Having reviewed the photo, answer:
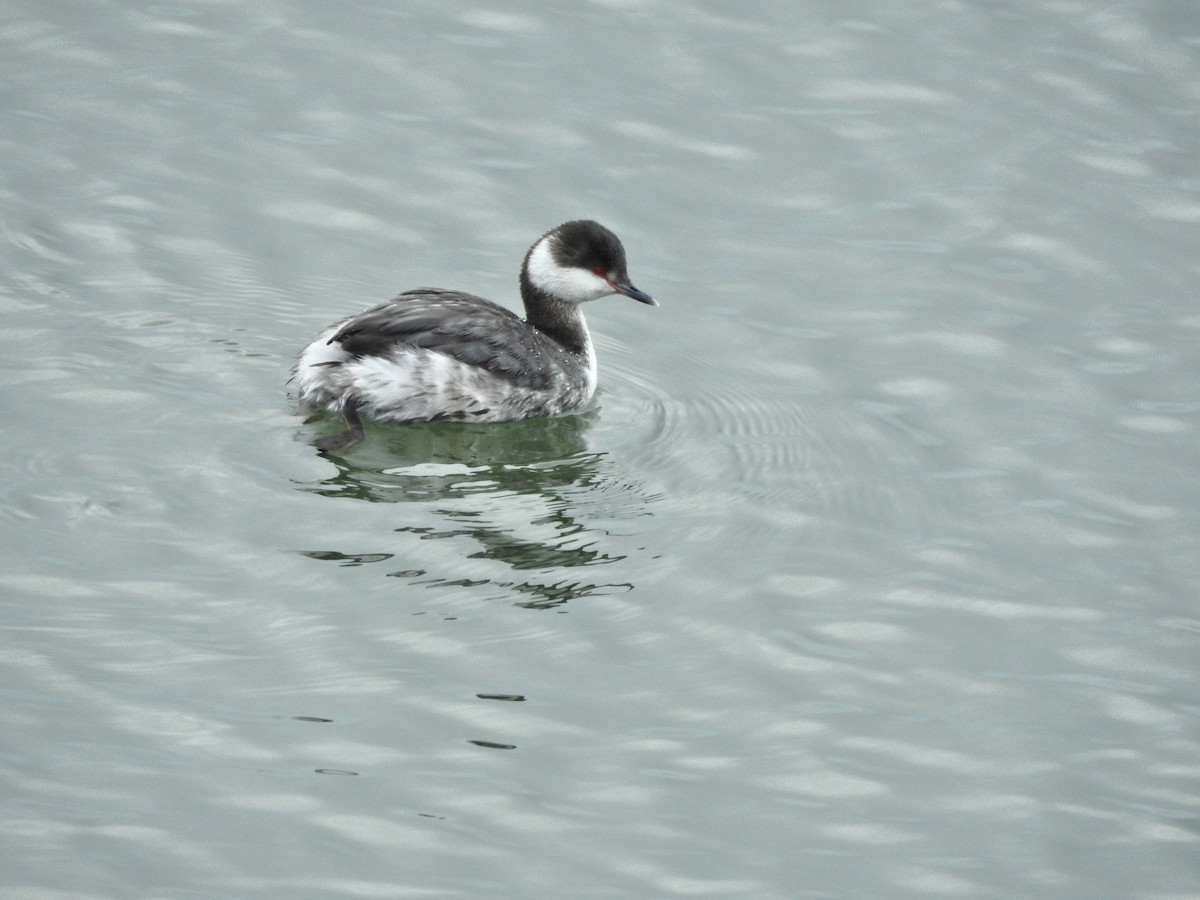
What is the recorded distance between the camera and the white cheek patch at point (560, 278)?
9250 mm

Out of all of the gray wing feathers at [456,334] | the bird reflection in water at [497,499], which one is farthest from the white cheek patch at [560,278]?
the bird reflection in water at [497,499]

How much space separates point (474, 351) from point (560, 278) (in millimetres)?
836

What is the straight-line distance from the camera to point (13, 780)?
5668 millimetres

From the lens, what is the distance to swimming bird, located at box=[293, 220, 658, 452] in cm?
841

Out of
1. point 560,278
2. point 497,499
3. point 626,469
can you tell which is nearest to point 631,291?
point 560,278

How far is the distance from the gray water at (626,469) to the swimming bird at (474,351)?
169mm

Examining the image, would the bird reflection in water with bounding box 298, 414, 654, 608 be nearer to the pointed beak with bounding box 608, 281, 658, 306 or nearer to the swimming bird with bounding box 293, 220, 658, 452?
the swimming bird with bounding box 293, 220, 658, 452

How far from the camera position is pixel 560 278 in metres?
9.27

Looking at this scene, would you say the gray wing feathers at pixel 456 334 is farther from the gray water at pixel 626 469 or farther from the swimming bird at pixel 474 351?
the gray water at pixel 626 469

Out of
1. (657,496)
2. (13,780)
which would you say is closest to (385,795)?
(13,780)

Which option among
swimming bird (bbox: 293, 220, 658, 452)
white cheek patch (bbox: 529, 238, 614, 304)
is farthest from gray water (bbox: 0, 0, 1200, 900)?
white cheek patch (bbox: 529, 238, 614, 304)

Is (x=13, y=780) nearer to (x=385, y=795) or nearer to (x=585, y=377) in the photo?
(x=385, y=795)

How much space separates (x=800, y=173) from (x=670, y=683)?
5.07 m

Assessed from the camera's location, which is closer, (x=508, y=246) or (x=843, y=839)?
(x=843, y=839)
